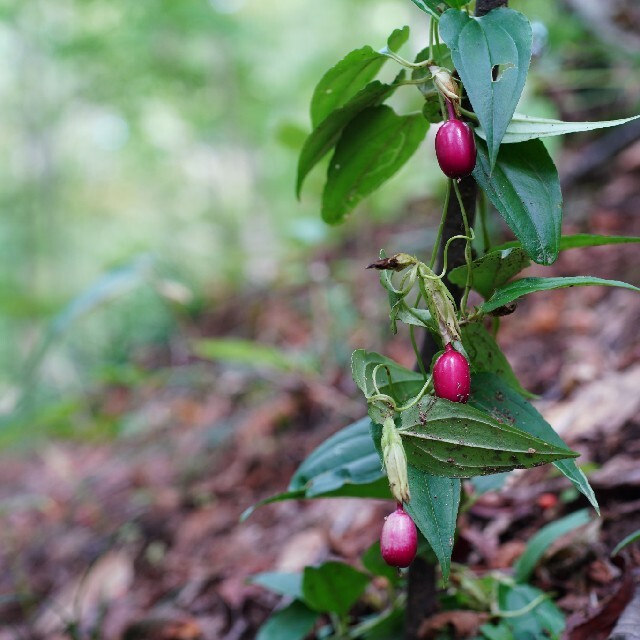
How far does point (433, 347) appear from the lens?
0.78 meters

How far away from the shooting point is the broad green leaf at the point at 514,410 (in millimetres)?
641

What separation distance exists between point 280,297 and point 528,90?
182 centimetres

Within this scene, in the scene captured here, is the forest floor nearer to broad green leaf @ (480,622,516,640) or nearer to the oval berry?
broad green leaf @ (480,622,516,640)

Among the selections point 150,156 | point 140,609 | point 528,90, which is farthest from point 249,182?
point 140,609

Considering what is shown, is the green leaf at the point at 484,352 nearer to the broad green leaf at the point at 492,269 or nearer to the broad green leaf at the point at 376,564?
the broad green leaf at the point at 492,269

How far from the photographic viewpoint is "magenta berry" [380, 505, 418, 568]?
56 cm

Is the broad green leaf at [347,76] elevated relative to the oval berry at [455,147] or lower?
elevated

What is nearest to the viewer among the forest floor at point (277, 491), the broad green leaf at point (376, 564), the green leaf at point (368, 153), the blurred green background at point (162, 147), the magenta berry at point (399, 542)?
the magenta berry at point (399, 542)

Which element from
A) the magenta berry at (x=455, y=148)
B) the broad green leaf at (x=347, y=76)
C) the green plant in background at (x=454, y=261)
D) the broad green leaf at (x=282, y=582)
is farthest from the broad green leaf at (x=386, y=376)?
the broad green leaf at (x=282, y=582)

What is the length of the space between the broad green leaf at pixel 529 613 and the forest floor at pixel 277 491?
0.11 feet

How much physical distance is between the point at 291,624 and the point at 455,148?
0.78 m

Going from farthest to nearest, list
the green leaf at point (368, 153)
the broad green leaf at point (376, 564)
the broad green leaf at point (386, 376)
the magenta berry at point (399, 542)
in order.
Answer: the broad green leaf at point (376, 564)
the green leaf at point (368, 153)
the broad green leaf at point (386, 376)
the magenta berry at point (399, 542)

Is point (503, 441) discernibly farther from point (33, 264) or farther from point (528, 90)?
point (33, 264)

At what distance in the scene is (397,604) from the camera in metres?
1.01
